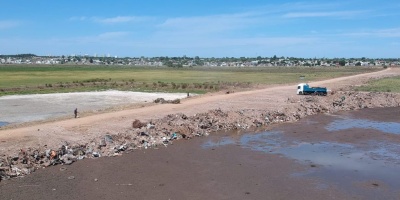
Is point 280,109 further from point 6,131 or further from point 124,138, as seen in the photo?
point 6,131

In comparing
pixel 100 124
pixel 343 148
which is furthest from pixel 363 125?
pixel 100 124

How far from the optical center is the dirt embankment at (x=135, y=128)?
16719 mm

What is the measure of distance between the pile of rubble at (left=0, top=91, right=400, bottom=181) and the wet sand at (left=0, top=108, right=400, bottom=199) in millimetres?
587

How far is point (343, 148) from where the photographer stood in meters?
20.7

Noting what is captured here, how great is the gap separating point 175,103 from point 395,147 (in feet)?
54.7

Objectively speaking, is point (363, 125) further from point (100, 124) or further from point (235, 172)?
point (100, 124)

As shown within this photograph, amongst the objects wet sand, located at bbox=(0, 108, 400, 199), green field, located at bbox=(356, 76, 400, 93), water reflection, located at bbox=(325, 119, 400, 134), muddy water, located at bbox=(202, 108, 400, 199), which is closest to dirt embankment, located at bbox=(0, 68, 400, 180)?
wet sand, located at bbox=(0, 108, 400, 199)

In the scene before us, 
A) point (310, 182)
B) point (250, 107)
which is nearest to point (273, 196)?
point (310, 182)

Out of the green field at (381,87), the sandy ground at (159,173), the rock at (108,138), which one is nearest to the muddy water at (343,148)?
the sandy ground at (159,173)

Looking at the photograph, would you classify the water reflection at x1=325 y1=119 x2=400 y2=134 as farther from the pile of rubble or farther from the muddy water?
the pile of rubble

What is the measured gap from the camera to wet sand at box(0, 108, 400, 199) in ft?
44.4

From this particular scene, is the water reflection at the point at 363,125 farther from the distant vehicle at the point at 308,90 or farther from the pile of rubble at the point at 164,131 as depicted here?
the distant vehicle at the point at 308,90

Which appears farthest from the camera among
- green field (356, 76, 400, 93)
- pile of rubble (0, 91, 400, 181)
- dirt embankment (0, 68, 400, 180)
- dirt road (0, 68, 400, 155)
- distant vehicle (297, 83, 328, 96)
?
green field (356, 76, 400, 93)

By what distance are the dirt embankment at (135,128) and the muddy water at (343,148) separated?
1947 mm
